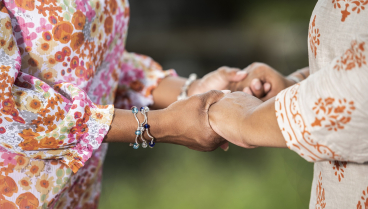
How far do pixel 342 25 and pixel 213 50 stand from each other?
1830mm

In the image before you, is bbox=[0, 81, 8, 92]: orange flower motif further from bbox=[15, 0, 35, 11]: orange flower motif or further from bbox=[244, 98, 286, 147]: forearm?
bbox=[244, 98, 286, 147]: forearm

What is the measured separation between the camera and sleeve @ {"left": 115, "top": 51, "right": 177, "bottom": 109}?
88cm

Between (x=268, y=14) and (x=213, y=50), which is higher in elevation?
(x=268, y=14)

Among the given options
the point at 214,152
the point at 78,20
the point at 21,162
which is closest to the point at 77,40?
the point at 78,20

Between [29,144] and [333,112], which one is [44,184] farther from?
[333,112]

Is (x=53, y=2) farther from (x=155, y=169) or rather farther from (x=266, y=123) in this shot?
(x=155, y=169)

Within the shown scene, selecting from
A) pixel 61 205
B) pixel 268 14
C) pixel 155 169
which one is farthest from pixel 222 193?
pixel 268 14

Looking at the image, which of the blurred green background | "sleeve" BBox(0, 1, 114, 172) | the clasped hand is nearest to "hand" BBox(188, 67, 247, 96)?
the clasped hand

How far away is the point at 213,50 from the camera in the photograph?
7.30ft

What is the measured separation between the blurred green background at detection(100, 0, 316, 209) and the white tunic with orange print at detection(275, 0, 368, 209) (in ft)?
3.57

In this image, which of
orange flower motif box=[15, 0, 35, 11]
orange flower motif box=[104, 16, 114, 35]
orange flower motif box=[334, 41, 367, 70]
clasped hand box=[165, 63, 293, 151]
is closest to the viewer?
orange flower motif box=[334, 41, 367, 70]

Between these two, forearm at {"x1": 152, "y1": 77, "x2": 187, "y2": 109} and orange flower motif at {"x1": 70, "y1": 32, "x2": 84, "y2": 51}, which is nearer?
orange flower motif at {"x1": 70, "y1": 32, "x2": 84, "y2": 51}

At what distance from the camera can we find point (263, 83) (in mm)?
824

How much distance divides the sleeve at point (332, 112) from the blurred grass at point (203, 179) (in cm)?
116
